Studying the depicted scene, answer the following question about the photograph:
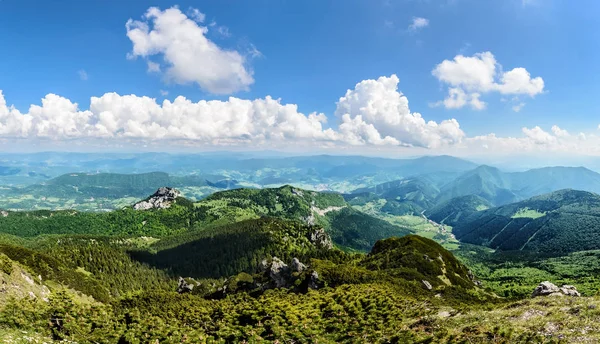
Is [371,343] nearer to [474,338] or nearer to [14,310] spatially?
[474,338]

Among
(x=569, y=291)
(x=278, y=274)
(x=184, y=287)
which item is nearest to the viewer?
(x=569, y=291)

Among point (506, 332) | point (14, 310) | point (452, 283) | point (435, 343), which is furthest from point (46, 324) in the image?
point (452, 283)

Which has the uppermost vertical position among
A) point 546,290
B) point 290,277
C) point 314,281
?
point 546,290

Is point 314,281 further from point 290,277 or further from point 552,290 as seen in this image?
point 552,290

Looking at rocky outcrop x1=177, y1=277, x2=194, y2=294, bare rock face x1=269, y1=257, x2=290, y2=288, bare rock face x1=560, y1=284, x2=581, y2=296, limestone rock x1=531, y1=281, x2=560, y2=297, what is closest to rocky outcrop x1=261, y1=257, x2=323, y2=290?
bare rock face x1=269, y1=257, x2=290, y2=288

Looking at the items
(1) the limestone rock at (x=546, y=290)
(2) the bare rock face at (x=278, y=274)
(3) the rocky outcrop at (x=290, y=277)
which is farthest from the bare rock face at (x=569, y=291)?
(2) the bare rock face at (x=278, y=274)

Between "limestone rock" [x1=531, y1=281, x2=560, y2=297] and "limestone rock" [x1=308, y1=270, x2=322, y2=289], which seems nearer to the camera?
"limestone rock" [x1=531, y1=281, x2=560, y2=297]

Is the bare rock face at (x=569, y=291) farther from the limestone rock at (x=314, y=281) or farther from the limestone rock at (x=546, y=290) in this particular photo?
the limestone rock at (x=314, y=281)

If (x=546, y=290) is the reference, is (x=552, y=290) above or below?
above

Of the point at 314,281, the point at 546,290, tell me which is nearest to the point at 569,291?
the point at 546,290

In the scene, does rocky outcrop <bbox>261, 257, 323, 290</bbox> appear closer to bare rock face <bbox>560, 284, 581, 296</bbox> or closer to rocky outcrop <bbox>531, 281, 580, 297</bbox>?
rocky outcrop <bbox>531, 281, 580, 297</bbox>

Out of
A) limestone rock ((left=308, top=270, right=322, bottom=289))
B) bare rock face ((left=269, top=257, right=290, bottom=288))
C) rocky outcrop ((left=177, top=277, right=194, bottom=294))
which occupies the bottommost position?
rocky outcrop ((left=177, top=277, right=194, bottom=294))

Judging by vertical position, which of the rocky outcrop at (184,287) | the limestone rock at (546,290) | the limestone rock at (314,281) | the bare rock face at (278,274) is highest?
the limestone rock at (546,290)

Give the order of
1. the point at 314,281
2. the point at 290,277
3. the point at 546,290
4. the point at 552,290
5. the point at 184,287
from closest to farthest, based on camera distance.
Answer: the point at 552,290 < the point at 546,290 < the point at 314,281 < the point at 290,277 < the point at 184,287
